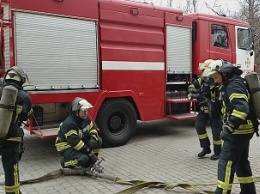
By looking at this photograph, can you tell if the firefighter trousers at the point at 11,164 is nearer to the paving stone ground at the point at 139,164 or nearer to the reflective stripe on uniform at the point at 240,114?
the paving stone ground at the point at 139,164

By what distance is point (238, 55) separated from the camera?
361 inches

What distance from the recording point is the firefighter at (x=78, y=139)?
4922mm

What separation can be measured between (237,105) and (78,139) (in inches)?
97.1

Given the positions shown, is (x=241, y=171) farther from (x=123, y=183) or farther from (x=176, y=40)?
(x=176, y=40)

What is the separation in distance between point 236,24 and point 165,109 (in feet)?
11.0

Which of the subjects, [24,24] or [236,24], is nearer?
[24,24]

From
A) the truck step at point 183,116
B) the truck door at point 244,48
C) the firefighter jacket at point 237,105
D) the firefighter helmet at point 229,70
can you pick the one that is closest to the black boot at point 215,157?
the truck step at point 183,116

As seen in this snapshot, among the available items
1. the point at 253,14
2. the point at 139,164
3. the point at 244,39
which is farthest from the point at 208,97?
the point at 253,14

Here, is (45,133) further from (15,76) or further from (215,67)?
(215,67)

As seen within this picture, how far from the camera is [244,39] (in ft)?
30.9

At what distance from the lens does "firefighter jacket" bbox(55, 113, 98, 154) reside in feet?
16.1

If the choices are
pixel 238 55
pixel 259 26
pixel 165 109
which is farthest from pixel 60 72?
pixel 259 26

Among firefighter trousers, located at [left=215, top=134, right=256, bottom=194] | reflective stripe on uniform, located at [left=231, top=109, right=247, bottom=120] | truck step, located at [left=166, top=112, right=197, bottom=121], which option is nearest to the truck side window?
truck step, located at [left=166, top=112, right=197, bottom=121]

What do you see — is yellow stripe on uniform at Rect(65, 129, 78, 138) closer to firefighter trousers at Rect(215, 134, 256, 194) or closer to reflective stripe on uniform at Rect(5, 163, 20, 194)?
reflective stripe on uniform at Rect(5, 163, 20, 194)
